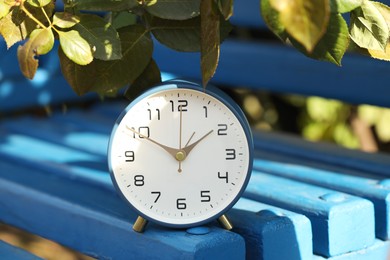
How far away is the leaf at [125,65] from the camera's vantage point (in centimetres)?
186

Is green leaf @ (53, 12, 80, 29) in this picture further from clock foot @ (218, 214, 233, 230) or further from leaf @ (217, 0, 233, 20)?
clock foot @ (218, 214, 233, 230)

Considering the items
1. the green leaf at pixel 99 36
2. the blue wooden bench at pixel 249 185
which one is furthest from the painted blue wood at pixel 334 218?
the green leaf at pixel 99 36

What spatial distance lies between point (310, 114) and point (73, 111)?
1167mm

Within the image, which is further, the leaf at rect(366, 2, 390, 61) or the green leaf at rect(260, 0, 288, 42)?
the leaf at rect(366, 2, 390, 61)

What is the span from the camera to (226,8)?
61.5 inches

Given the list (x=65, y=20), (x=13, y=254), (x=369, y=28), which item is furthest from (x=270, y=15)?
(x=13, y=254)

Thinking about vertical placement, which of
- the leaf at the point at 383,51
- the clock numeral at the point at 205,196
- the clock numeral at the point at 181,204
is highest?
the leaf at the point at 383,51

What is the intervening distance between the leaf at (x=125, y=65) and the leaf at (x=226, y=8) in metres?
0.27

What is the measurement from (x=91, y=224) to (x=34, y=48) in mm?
481

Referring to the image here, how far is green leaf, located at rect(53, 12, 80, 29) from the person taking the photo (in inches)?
66.7

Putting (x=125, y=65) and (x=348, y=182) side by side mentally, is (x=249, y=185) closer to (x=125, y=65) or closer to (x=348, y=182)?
(x=348, y=182)

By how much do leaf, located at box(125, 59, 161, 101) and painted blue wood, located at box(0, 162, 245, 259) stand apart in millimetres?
271

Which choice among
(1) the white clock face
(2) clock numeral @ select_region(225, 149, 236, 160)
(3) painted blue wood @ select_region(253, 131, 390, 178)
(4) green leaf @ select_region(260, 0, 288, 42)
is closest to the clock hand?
(1) the white clock face

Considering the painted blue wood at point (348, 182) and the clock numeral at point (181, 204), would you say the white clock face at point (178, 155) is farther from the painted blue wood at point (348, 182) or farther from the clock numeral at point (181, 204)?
the painted blue wood at point (348, 182)
